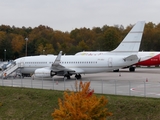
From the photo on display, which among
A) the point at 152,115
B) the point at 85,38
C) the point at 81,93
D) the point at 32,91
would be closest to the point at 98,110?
the point at 81,93

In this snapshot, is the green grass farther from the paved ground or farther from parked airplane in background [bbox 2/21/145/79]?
parked airplane in background [bbox 2/21/145/79]

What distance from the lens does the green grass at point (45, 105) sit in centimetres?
2261

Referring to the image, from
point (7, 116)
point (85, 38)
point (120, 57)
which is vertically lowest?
point (7, 116)

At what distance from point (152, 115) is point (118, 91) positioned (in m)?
7.73

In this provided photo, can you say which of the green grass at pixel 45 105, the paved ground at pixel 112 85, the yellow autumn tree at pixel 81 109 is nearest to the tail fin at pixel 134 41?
the paved ground at pixel 112 85

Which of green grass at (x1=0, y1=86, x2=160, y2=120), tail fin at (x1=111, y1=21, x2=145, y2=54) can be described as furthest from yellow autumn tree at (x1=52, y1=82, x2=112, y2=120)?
tail fin at (x1=111, y1=21, x2=145, y2=54)

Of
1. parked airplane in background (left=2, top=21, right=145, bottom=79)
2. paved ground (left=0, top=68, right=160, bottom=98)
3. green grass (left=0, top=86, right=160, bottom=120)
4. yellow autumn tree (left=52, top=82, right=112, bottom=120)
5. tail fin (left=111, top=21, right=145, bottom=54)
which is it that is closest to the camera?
yellow autumn tree (left=52, top=82, right=112, bottom=120)

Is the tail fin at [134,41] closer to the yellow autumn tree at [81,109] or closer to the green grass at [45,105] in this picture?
the green grass at [45,105]

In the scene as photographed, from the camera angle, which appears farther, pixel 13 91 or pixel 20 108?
pixel 13 91

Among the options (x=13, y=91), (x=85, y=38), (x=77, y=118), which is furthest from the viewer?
(x=85, y=38)

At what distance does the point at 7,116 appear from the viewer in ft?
89.1

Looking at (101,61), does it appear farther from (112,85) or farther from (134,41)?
(112,85)

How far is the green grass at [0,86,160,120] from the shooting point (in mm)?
22609

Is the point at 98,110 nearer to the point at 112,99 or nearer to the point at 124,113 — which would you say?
the point at 124,113
